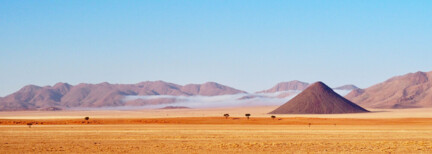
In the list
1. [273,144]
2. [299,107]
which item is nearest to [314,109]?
[299,107]

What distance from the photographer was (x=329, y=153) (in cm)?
3244

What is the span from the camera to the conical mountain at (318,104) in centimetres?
13438

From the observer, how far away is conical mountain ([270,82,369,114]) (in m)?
134

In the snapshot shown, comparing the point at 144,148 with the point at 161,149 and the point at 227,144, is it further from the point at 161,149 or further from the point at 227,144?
the point at 227,144

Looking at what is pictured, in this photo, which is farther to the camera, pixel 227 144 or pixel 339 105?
pixel 339 105

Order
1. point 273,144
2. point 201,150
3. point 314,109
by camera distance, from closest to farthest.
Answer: point 201,150, point 273,144, point 314,109

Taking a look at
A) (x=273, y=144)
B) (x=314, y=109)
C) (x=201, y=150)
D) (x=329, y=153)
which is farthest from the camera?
(x=314, y=109)

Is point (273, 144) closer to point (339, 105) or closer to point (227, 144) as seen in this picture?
point (227, 144)

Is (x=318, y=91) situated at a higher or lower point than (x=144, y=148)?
higher

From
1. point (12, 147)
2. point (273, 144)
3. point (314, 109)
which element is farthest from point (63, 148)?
point (314, 109)

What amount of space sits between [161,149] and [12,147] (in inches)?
347

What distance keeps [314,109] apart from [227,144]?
97562 mm

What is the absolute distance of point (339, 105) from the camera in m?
138

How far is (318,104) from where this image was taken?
136 meters
